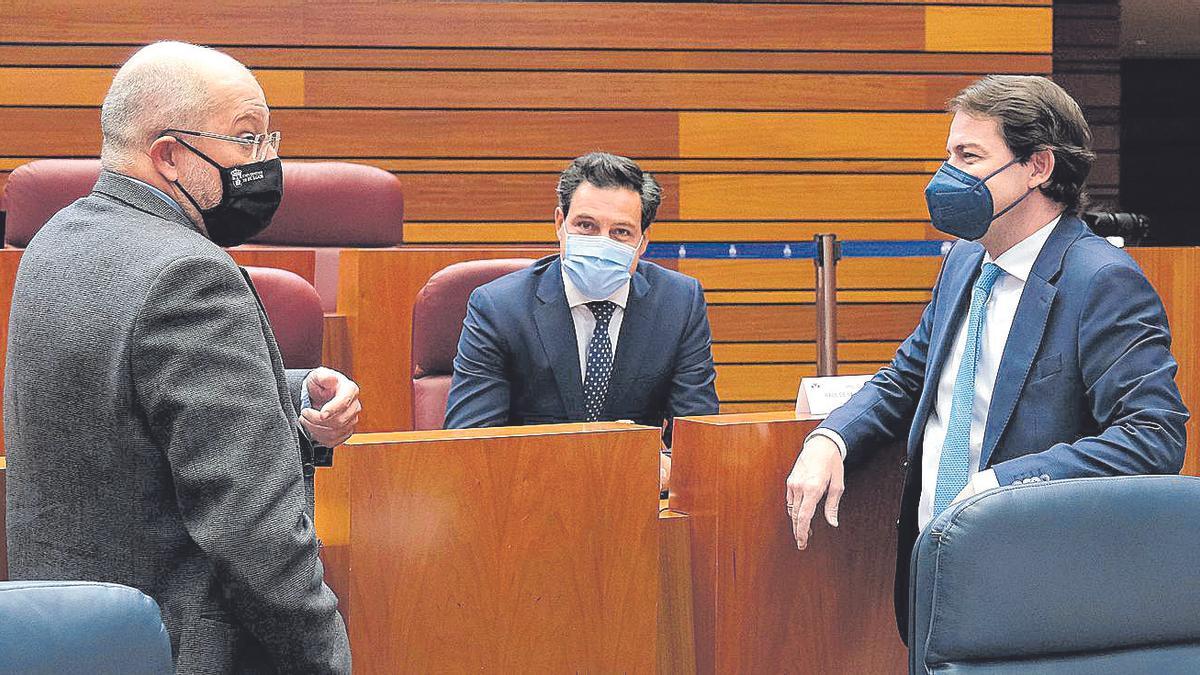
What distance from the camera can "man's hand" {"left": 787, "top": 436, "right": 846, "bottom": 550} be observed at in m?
1.79

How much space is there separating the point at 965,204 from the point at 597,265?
0.80 m

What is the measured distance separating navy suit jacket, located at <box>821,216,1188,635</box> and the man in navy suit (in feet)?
2.31

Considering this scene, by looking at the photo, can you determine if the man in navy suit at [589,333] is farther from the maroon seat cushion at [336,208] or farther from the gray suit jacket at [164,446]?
the maroon seat cushion at [336,208]

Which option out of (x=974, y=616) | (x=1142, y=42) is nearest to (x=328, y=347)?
(x=974, y=616)

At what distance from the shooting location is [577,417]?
93.5 inches

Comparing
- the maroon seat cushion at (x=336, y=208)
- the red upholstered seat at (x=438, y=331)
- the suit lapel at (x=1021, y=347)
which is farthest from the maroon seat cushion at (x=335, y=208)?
the suit lapel at (x=1021, y=347)

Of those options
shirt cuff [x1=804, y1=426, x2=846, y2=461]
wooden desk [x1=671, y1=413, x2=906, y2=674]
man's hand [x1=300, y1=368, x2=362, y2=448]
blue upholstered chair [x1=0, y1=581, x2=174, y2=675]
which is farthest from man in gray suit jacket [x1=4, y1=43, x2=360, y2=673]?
shirt cuff [x1=804, y1=426, x2=846, y2=461]

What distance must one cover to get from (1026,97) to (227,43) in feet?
11.8

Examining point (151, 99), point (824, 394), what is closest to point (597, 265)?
point (824, 394)

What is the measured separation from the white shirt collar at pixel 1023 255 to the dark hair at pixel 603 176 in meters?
0.88

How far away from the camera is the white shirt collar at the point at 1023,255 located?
175cm

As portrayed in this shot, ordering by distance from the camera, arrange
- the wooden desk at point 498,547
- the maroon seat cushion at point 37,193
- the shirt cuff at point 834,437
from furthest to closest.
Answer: the maroon seat cushion at point 37,193 → the shirt cuff at point 834,437 → the wooden desk at point 498,547

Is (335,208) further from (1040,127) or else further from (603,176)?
(1040,127)

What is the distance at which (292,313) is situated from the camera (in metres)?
2.45
